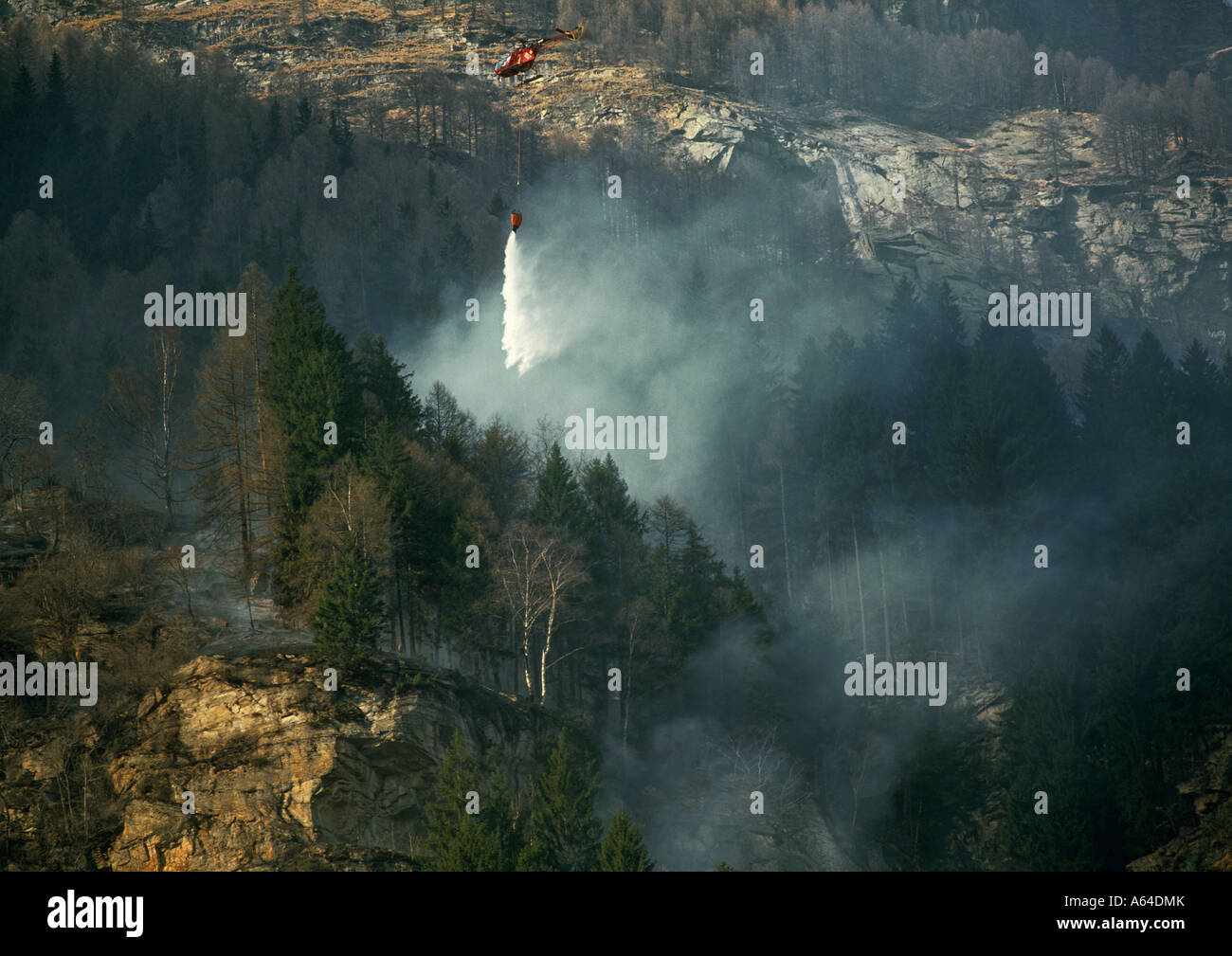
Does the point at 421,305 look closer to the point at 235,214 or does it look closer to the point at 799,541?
the point at 235,214

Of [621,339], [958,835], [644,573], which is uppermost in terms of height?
[621,339]

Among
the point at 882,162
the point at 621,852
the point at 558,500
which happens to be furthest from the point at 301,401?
the point at 882,162

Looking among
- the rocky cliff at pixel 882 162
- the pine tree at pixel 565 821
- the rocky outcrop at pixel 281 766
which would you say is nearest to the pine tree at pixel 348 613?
the rocky outcrop at pixel 281 766

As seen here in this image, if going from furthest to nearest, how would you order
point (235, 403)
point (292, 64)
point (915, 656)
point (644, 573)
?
point (292, 64), point (915, 656), point (644, 573), point (235, 403)

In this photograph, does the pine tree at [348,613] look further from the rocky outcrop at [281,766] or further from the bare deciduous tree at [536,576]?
the bare deciduous tree at [536,576]

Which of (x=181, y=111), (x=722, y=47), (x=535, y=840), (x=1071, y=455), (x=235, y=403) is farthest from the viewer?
(x=722, y=47)

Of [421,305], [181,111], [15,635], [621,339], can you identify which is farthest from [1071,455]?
[181,111]

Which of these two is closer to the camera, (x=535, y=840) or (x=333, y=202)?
(x=535, y=840)
